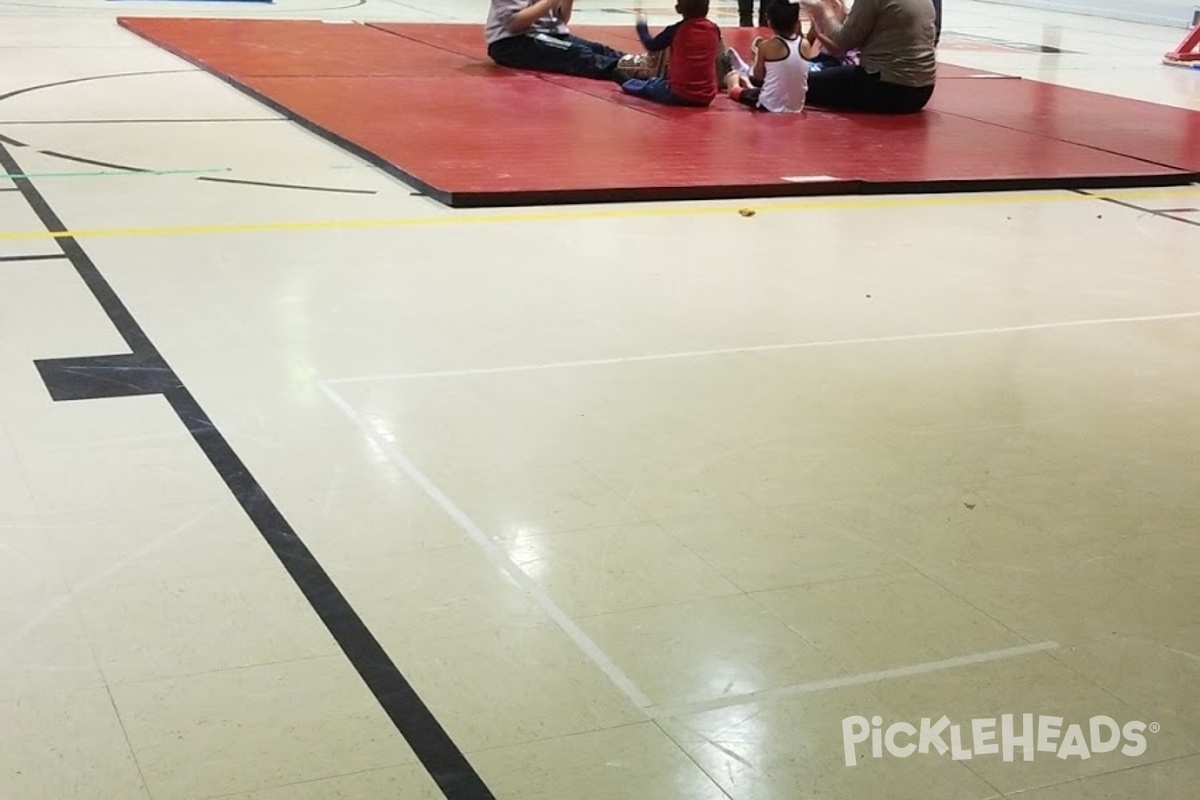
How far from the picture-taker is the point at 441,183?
5871mm

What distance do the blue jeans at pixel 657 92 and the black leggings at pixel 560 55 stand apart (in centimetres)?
56

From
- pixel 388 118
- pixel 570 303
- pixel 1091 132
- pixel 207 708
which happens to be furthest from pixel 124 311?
pixel 1091 132

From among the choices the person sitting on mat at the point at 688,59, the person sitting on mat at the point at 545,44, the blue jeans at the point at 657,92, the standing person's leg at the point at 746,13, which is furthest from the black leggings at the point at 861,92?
the standing person's leg at the point at 746,13

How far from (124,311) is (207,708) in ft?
7.28

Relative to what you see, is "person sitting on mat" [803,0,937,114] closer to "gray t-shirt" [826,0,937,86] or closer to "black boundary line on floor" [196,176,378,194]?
"gray t-shirt" [826,0,937,86]

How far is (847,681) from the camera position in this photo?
8.29 feet

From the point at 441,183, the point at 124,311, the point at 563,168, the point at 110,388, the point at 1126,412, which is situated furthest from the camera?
the point at 563,168

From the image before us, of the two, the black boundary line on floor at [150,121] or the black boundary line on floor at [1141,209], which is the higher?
the black boundary line on floor at [150,121]

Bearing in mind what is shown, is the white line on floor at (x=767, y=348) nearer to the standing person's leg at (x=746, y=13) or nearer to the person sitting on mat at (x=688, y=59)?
the person sitting on mat at (x=688, y=59)

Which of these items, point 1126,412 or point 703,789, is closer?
point 703,789

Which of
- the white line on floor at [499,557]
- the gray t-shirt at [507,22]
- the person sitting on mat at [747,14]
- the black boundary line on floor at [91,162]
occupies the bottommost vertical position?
the person sitting on mat at [747,14]

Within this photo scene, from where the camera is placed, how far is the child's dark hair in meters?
7.76

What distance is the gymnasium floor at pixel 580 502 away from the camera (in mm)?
2311

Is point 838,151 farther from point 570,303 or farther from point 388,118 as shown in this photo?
point 570,303
